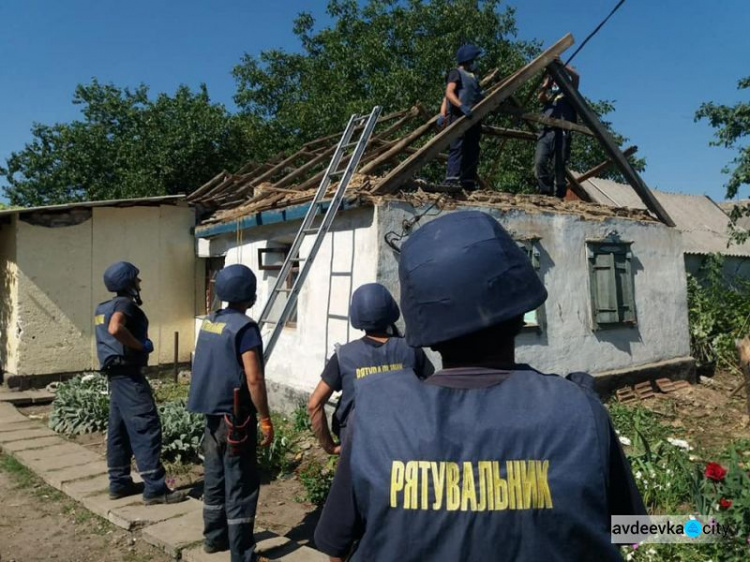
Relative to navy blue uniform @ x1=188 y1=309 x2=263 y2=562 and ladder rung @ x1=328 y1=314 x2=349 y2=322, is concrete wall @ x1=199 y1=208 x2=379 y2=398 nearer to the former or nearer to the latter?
ladder rung @ x1=328 y1=314 x2=349 y2=322

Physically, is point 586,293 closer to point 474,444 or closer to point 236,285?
point 236,285

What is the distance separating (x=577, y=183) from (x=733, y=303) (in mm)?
4144

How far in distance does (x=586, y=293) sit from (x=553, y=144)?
2.31m

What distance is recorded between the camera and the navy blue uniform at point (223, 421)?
3.41m

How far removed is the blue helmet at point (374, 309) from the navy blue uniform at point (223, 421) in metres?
0.65

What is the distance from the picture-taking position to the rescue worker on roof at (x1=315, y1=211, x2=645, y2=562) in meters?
1.16

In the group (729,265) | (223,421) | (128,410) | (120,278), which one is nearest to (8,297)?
(120,278)

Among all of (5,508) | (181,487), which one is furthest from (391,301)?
(5,508)

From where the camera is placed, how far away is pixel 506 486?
3.80 ft

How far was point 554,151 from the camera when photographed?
28.5ft

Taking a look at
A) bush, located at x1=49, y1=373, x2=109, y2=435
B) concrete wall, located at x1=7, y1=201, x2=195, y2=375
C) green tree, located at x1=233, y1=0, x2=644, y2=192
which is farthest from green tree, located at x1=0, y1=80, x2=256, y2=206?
bush, located at x1=49, y1=373, x2=109, y2=435

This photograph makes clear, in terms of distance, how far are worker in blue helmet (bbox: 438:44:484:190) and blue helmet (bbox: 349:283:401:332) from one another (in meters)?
4.03

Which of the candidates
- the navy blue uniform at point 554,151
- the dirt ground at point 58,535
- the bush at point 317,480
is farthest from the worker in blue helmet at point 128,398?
the navy blue uniform at point 554,151

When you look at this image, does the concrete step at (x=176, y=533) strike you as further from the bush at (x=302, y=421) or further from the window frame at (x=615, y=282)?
the window frame at (x=615, y=282)
